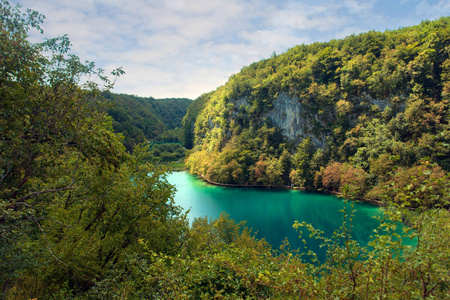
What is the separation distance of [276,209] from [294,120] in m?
22.0

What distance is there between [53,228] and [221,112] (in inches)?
2184

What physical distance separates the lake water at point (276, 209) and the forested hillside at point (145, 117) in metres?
12.9

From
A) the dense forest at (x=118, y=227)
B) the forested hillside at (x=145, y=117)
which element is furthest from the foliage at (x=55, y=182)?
the forested hillside at (x=145, y=117)

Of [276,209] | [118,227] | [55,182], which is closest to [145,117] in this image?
[276,209]

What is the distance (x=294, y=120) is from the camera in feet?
148

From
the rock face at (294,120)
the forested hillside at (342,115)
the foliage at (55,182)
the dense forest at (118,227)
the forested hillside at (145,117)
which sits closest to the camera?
the dense forest at (118,227)

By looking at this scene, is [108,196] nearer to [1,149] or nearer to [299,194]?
[1,149]

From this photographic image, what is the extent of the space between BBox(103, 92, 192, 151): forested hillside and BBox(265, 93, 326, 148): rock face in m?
28.4

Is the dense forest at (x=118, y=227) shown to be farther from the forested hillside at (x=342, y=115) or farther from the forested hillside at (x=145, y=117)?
the forested hillside at (x=342, y=115)

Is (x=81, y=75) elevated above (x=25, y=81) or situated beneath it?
elevated above

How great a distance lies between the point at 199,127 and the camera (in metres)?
76.6

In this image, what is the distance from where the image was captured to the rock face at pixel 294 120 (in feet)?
139

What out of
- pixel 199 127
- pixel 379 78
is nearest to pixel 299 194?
pixel 379 78

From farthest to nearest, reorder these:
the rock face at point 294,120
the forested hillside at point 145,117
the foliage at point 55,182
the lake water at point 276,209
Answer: the forested hillside at point 145,117 < the rock face at point 294,120 < the lake water at point 276,209 < the foliage at point 55,182
